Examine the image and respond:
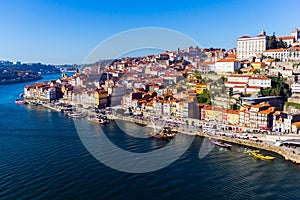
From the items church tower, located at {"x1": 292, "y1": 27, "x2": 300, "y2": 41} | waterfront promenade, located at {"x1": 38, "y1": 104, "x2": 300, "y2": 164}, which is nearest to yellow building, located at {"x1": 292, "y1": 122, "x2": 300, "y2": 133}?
waterfront promenade, located at {"x1": 38, "y1": 104, "x2": 300, "y2": 164}

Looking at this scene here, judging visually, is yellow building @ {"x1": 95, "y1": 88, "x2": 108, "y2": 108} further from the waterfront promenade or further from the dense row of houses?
the dense row of houses

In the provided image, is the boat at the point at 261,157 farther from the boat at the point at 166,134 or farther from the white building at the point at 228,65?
the white building at the point at 228,65

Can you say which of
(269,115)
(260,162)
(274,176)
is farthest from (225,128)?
(274,176)

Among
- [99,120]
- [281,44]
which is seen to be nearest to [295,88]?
[281,44]

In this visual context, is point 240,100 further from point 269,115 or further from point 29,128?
point 29,128

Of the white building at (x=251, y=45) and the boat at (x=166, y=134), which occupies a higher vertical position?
the white building at (x=251, y=45)

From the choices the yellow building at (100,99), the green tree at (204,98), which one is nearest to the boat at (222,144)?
the green tree at (204,98)

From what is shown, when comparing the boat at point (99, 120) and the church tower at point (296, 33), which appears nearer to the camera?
the boat at point (99, 120)
